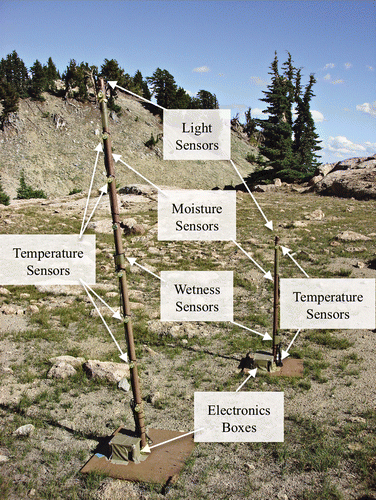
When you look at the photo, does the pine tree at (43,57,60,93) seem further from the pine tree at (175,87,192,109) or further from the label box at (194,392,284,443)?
the label box at (194,392,284,443)

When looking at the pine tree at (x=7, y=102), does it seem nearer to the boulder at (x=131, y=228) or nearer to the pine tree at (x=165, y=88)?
the pine tree at (x=165, y=88)

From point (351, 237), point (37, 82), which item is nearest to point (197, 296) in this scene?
point (351, 237)

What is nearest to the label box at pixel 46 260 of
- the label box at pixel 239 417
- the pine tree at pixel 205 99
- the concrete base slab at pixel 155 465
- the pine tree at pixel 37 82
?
the label box at pixel 239 417

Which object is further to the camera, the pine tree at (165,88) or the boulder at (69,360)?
the pine tree at (165,88)

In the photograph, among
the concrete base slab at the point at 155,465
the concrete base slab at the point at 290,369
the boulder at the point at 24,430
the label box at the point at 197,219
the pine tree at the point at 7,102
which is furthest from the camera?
the pine tree at the point at 7,102

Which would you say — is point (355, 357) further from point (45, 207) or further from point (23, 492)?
point (45, 207)

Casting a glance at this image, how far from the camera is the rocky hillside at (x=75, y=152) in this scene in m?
61.5

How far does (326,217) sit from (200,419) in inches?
798

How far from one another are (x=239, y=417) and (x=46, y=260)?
1315cm

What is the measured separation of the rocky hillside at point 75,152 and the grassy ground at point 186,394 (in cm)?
4878

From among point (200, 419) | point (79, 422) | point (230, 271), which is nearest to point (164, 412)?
point (200, 419)

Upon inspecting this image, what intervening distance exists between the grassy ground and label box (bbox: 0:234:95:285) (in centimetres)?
81

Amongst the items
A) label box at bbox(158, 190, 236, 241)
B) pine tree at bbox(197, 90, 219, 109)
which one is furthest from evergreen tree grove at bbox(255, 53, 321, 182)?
pine tree at bbox(197, 90, 219, 109)

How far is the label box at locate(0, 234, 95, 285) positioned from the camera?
12.8 meters
